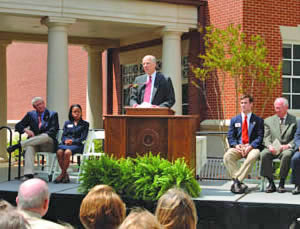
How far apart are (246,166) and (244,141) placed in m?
0.63

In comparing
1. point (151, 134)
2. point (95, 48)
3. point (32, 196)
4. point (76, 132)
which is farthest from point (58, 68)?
point (32, 196)

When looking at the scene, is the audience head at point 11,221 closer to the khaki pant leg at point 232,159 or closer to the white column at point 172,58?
the khaki pant leg at point 232,159

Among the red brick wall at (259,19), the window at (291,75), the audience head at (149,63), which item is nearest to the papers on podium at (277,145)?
the audience head at (149,63)

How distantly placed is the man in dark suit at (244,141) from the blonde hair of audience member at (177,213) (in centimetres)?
544

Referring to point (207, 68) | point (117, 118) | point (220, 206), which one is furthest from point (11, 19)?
point (220, 206)

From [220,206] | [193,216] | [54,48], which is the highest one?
[54,48]

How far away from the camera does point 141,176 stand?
26.0ft

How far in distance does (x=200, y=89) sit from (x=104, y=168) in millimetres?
7513

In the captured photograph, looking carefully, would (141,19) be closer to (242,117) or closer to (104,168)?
(242,117)

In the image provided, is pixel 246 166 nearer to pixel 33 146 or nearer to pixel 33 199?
pixel 33 146

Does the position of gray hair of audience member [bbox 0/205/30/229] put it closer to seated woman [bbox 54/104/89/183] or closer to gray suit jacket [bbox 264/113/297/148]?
gray suit jacket [bbox 264/113/297/148]

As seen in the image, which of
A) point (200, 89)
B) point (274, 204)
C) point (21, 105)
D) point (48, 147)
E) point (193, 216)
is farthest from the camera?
point (21, 105)

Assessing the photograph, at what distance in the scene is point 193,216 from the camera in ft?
10.4

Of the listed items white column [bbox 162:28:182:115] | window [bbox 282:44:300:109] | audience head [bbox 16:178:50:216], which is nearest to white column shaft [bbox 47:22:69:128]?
white column [bbox 162:28:182:115]
